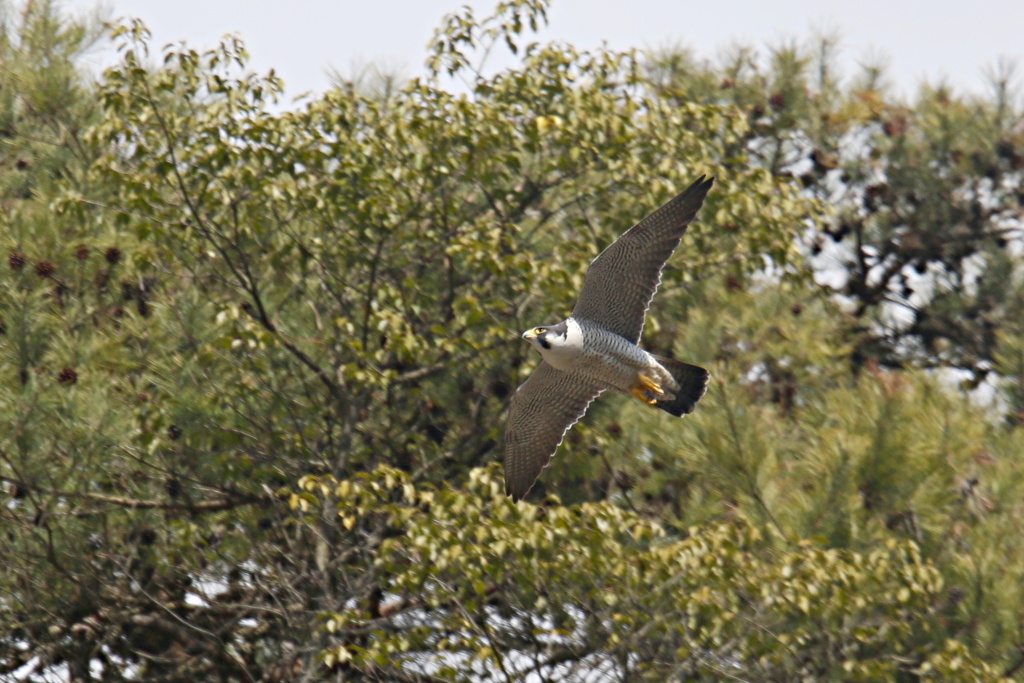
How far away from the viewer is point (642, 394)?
6789 millimetres

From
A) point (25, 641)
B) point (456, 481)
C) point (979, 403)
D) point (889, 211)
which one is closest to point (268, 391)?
point (456, 481)

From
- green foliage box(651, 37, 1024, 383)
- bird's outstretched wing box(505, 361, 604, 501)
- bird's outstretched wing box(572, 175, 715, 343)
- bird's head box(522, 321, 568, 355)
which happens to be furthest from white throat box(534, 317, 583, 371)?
green foliage box(651, 37, 1024, 383)

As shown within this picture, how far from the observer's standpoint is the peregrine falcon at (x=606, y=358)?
21.0ft

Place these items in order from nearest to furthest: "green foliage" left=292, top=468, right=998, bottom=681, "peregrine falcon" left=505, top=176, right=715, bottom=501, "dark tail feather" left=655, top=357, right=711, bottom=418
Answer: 1. "green foliage" left=292, top=468, right=998, bottom=681
2. "peregrine falcon" left=505, top=176, right=715, bottom=501
3. "dark tail feather" left=655, top=357, right=711, bottom=418

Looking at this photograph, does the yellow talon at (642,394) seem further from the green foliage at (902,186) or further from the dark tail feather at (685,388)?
the green foliage at (902,186)

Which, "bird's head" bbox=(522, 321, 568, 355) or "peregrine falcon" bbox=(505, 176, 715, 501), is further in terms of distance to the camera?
"peregrine falcon" bbox=(505, 176, 715, 501)

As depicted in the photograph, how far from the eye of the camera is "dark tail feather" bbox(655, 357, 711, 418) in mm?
6898

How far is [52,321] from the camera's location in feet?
24.3

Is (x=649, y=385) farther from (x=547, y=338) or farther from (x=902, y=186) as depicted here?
(x=902, y=186)

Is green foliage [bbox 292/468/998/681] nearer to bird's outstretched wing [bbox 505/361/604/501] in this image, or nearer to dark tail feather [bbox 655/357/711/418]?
bird's outstretched wing [bbox 505/361/604/501]

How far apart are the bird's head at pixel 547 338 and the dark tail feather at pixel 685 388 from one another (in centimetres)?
78

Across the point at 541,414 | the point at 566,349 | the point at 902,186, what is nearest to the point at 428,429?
the point at 541,414

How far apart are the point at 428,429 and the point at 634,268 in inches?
68.5

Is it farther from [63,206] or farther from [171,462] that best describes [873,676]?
[63,206]
